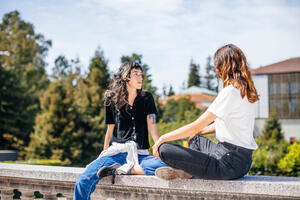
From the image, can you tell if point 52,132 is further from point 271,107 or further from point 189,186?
point 271,107

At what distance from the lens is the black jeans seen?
102 inches

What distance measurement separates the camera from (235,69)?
2736 millimetres

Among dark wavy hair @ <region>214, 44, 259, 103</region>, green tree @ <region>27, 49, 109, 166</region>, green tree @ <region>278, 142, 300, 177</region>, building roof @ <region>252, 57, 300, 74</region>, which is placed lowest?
green tree @ <region>278, 142, 300, 177</region>

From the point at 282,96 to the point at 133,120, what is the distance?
49347mm

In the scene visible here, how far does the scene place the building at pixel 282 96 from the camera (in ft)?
159

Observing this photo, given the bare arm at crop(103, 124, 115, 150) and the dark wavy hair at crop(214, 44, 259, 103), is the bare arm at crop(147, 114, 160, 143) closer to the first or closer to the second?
the bare arm at crop(103, 124, 115, 150)

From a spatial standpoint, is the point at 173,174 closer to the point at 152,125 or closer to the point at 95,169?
the point at 95,169

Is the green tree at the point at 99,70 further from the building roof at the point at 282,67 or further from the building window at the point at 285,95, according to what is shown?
the building window at the point at 285,95

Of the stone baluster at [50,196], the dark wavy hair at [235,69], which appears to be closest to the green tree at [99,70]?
the stone baluster at [50,196]

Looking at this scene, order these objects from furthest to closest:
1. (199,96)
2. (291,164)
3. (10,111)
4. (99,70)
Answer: (199,96) < (99,70) < (10,111) < (291,164)

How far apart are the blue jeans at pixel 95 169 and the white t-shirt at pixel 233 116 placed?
0.67 m

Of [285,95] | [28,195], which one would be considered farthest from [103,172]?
[285,95]

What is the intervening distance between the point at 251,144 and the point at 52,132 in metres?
23.2

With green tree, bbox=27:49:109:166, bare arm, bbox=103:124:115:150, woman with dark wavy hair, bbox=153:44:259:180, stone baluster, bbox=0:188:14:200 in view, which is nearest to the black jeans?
woman with dark wavy hair, bbox=153:44:259:180
